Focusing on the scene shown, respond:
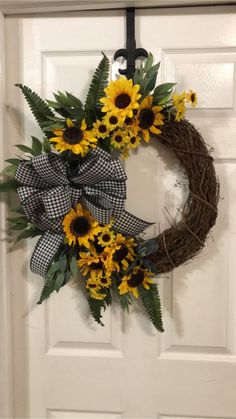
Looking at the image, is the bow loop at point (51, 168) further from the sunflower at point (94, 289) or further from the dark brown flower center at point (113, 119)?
the sunflower at point (94, 289)

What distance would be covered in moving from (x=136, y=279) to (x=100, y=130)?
393 mm

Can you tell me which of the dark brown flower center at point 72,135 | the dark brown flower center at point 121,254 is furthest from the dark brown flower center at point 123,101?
the dark brown flower center at point 121,254

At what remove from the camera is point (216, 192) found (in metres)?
1.03

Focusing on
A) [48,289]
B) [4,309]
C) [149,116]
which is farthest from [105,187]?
[4,309]

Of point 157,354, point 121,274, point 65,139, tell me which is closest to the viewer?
point 65,139

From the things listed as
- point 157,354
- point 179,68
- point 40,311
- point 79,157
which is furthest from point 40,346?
point 179,68

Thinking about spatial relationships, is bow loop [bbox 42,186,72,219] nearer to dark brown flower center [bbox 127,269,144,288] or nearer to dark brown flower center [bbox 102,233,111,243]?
dark brown flower center [bbox 102,233,111,243]

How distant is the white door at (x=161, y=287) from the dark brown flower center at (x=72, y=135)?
227 mm

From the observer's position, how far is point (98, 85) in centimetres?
97

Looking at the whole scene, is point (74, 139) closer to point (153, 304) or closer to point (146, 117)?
point (146, 117)

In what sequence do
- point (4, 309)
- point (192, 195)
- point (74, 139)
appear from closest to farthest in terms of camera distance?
point (74, 139) < point (192, 195) < point (4, 309)

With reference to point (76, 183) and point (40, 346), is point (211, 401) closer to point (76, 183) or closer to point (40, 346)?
point (40, 346)

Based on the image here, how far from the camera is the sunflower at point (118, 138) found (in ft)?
3.17

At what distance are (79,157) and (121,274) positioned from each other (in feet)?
1.08
